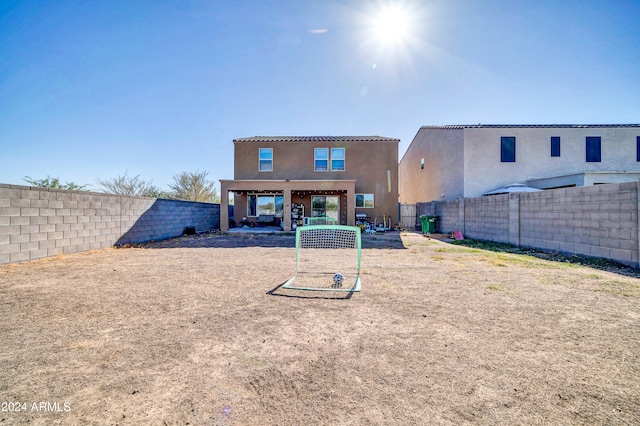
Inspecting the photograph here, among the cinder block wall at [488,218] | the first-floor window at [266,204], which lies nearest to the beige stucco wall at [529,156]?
the cinder block wall at [488,218]

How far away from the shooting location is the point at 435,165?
19969mm

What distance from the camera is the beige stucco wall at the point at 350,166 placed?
17.9 metres

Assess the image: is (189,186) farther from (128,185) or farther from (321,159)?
(321,159)

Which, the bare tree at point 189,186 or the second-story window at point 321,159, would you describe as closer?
the second-story window at point 321,159

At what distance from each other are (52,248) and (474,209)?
1631cm

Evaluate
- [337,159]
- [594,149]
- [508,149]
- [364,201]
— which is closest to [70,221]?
[337,159]

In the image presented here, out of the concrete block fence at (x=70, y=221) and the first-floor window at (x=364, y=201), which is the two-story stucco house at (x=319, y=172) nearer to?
the first-floor window at (x=364, y=201)

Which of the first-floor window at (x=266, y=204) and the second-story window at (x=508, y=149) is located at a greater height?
the second-story window at (x=508, y=149)

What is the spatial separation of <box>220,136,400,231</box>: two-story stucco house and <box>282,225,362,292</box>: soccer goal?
8.74m

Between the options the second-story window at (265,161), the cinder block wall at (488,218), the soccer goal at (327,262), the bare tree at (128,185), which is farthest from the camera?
the bare tree at (128,185)

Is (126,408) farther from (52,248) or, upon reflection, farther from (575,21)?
(575,21)

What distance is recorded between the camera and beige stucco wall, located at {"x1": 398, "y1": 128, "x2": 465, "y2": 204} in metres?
16.9

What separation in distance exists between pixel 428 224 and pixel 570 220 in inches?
320

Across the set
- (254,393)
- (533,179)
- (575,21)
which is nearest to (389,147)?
(533,179)
